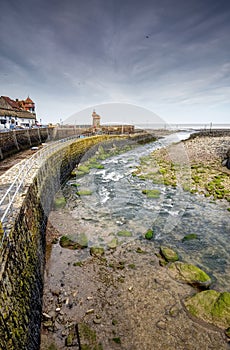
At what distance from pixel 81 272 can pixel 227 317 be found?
17.1 ft

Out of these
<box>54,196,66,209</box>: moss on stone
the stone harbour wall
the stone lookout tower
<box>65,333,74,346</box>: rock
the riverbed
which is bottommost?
<box>65,333,74,346</box>: rock

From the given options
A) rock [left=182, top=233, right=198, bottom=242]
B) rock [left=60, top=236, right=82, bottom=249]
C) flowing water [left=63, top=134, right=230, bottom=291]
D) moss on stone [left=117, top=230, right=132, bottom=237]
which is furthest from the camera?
moss on stone [left=117, top=230, right=132, bottom=237]

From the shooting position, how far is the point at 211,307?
20.3 feet

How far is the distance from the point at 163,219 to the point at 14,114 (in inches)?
1603

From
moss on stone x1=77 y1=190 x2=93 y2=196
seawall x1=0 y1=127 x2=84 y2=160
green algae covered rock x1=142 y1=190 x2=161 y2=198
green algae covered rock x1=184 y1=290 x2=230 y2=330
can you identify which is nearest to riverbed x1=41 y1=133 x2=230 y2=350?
green algae covered rock x1=184 y1=290 x2=230 y2=330

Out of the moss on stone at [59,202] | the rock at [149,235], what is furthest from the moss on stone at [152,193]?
the moss on stone at [59,202]

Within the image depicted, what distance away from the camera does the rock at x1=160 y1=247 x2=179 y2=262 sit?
8586 millimetres

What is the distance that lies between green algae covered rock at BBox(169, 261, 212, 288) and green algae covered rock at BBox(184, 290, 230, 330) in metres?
0.55

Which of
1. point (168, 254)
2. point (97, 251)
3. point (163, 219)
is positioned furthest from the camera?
point (163, 219)

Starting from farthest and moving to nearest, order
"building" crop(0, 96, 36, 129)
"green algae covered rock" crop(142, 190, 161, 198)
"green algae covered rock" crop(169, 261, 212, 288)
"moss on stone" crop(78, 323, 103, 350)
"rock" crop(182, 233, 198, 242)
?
"building" crop(0, 96, 36, 129), "green algae covered rock" crop(142, 190, 161, 198), "rock" crop(182, 233, 198, 242), "green algae covered rock" crop(169, 261, 212, 288), "moss on stone" crop(78, 323, 103, 350)

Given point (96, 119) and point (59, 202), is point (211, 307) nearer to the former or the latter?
point (59, 202)

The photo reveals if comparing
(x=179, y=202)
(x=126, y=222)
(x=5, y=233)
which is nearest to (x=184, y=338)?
(x=5, y=233)

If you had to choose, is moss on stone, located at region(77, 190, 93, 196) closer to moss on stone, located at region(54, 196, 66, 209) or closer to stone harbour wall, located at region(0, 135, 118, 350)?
moss on stone, located at region(54, 196, 66, 209)

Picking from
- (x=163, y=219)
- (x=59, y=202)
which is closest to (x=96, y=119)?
(x=59, y=202)
